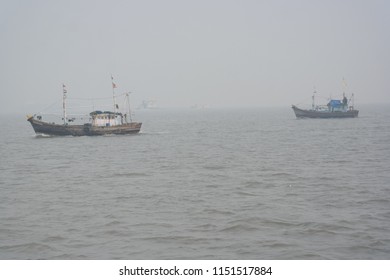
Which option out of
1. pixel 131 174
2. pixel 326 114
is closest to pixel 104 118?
pixel 131 174

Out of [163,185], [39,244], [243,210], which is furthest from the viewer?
[163,185]

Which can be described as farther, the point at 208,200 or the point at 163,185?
A: the point at 163,185

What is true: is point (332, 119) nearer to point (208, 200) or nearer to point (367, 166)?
point (367, 166)

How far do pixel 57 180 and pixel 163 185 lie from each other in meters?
7.31

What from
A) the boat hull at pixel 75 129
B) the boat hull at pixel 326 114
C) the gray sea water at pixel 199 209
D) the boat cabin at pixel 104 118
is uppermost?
the boat hull at pixel 326 114

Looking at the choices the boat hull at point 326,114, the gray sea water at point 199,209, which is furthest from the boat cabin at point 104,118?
the boat hull at point 326,114

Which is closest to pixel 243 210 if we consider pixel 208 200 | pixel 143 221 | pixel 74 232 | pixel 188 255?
pixel 208 200

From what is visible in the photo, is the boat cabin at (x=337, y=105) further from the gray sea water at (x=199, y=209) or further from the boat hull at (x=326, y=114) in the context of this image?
the gray sea water at (x=199, y=209)

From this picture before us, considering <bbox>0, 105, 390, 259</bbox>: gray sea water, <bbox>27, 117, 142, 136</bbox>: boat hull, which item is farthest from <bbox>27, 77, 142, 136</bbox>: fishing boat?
<bbox>0, 105, 390, 259</bbox>: gray sea water

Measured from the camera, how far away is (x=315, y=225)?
1594cm

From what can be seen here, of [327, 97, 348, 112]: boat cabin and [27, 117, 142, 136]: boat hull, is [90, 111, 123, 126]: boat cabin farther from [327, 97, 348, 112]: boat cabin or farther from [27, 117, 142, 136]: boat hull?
[327, 97, 348, 112]: boat cabin

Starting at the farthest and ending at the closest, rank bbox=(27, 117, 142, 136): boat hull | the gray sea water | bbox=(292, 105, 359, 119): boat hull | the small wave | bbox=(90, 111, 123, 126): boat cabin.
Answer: bbox=(292, 105, 359, 119): boat hull < bbox=(27, 117, 142, 136): boat hull < bbox=(90, 111, 123, 126): boat cabin < the small wave < the gray sea water

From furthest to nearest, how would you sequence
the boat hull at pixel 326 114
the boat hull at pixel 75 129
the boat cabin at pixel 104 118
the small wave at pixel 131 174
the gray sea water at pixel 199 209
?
the boat hull at pixel 326 114 < the boat hull at pixel 75 129 < the boat cabin at pixel 104 118 < the small wave at pixel 131 174 < the gray sea water at pixel 199 209

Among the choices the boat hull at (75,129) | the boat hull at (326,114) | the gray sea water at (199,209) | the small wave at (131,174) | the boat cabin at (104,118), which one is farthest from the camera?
the boat hull at (326,114)
